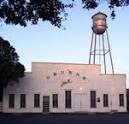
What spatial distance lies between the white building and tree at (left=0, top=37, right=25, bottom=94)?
2.88m

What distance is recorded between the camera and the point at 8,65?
58281mm

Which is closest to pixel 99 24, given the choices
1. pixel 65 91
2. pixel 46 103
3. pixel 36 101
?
pixel 65 91

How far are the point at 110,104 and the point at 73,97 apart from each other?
5213mm

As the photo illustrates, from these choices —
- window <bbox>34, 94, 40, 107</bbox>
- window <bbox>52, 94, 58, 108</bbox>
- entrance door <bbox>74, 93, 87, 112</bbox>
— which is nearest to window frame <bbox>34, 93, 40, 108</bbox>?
window <bbox>34, 94, 40, 107</bbox>

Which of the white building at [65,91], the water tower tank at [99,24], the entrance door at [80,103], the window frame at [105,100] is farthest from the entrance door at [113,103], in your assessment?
the water tower tank at [99,24]

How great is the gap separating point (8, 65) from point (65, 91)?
9855mm

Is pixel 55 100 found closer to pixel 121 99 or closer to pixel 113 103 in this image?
pixel 113 103

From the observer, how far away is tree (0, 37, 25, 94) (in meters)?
57.8

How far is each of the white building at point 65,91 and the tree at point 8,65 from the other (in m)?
2.88

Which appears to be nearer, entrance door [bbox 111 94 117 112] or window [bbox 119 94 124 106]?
entrance door [bbox 111 94 117 112]

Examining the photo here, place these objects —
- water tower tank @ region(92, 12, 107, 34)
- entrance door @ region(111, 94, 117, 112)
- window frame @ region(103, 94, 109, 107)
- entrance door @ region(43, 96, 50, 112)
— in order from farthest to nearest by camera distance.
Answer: entrance door @ region(111, 94, 117, 112), window frame @ region(103, 94, 109, 107), water tower tank @ region(92, 12, 107, 34), entrance door @ region(43, 96, 50, 112)

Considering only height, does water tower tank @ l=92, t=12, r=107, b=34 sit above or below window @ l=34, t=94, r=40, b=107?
above

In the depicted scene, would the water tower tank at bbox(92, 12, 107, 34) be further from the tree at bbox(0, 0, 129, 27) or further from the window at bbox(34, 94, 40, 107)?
the tree at bbox(0, 0, 129, 27)

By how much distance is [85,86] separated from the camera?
65188 millimetres
